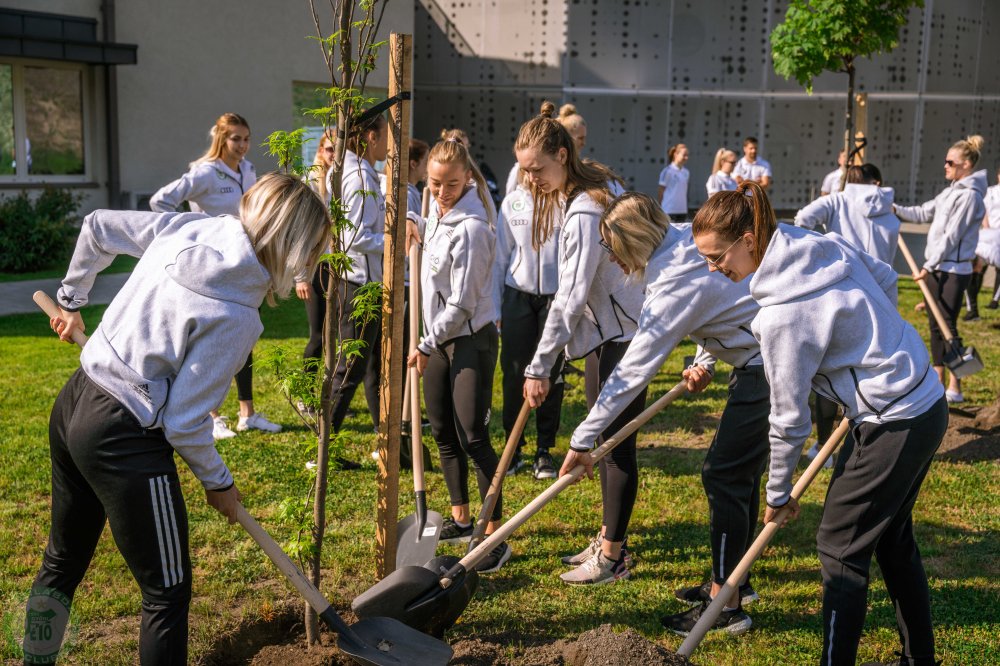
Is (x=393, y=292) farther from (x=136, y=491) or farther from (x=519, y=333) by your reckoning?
(x=519, y=333)

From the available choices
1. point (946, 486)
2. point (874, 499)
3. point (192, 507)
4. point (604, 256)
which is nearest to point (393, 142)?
point (604, 256)

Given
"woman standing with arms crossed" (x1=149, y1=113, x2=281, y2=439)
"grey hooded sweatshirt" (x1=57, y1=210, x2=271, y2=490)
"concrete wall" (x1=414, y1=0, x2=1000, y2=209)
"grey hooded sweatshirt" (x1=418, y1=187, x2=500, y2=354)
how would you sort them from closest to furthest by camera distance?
1. "grey hooded sweatshirt" (x1=57, y1=210, x2=271, y2=490)
2. "grey hooded sweatshirt" (x1=418, y1=187, x2=500, y2=354)
3. "woman standing with arms crossed" (x1=149, y1=113, x2=281, y2=439)
4. "concrete wall" (x1=414, y1=0, x2=1000, y2=209)

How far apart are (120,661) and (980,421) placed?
591 centimetres

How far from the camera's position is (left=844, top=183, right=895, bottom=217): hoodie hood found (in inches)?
276

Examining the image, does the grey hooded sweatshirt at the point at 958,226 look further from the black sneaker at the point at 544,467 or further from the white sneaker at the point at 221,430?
the white sneaker at the point at 221,430

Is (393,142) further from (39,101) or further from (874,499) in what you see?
(39,101)

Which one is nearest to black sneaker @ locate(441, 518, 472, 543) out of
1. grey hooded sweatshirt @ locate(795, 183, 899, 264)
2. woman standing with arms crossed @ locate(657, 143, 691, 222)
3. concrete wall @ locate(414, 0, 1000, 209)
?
grey hooded sweatshirt @ locate(795, 183, 899, 264)

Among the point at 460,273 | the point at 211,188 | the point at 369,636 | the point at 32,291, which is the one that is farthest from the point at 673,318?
the point at 32,291

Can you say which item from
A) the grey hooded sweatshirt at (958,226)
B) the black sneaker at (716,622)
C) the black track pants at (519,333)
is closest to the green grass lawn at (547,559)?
the black sneaker at (716,622)

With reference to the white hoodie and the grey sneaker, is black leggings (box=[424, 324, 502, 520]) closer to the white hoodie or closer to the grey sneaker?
the grey sneaker

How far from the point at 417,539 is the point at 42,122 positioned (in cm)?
1256

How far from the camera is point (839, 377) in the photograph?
3016mm

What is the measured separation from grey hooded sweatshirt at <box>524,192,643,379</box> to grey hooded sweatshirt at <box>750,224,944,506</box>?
1230 mm

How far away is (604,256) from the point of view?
4.28 metres
